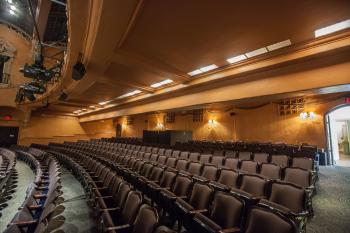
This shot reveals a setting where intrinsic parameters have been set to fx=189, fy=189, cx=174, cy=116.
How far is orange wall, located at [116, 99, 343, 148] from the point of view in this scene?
23.7 ft

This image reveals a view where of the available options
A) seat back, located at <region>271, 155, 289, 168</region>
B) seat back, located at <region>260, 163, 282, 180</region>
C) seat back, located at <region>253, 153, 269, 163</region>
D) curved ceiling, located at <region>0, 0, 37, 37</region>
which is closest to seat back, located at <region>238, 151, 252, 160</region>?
seat back, located at <region>253, 153, 269, 163</region>

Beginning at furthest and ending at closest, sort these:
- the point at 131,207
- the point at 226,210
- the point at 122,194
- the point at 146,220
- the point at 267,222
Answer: the point at 122,194 → the point at 131,207 → the point at 226,210 → the point at 146,220 → the point at 267,222

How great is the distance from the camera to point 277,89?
460cm

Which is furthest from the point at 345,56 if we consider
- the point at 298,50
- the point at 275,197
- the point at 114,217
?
the point at 114,217

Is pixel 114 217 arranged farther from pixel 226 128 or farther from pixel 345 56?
pixel 226 128

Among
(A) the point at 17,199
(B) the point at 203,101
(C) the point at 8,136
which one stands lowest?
(A) the point at 17,199

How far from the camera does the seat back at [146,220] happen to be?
1.53 metres

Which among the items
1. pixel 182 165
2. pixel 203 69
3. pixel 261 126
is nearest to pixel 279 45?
pixel 203 69

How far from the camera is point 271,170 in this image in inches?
131

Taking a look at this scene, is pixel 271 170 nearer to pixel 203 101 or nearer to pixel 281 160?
pixel 281 160

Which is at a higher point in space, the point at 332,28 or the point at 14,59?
the point at 14,59

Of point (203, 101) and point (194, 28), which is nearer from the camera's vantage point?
point (194, 28)

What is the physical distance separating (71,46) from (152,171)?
300cm

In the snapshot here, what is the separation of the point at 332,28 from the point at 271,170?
2629mm
